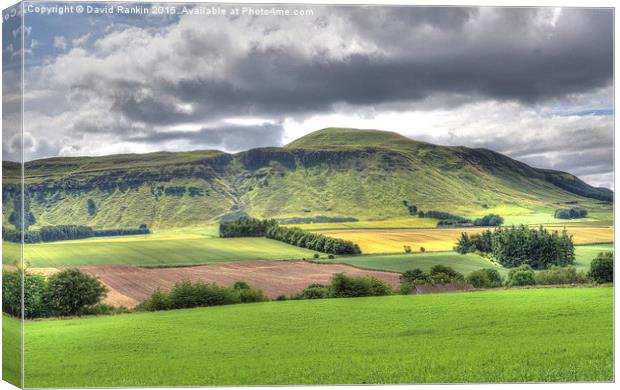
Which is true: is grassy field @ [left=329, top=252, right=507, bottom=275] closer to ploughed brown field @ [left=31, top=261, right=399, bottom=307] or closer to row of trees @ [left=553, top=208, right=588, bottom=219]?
ploughed brown field @ [left=31, top=261, right=399, bottom=307]

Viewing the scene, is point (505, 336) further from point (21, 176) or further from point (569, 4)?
point (21, 176)

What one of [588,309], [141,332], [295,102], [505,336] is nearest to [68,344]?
[141,332]

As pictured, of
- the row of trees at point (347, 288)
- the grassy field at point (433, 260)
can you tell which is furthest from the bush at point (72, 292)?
the grassy field at point (433, 260)

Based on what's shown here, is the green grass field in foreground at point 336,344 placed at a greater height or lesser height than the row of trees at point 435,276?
lesser

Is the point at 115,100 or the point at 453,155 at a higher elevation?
the point at 115,100

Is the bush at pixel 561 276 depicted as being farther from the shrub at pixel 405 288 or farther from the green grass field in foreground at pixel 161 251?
the green grass field in foreground at pixel 161 251

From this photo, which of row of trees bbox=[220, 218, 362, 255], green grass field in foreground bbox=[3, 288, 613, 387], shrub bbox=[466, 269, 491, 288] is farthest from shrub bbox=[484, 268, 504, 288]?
row of trees bbox=[220, 218, 362, 255]
